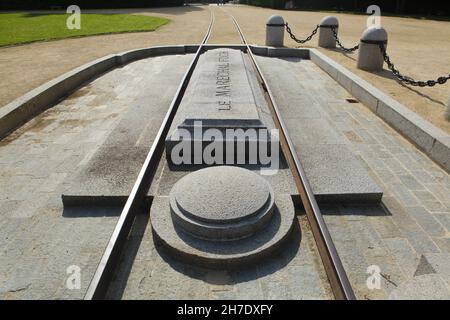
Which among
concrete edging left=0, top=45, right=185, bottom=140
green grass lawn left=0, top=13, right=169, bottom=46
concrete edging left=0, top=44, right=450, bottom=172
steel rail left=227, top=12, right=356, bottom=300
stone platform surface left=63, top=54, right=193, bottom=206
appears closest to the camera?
steel rail left=227, top=12, right=356, bottom=300

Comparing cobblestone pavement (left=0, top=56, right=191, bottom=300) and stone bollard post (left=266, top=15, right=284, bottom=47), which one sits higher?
stone bollard post (left=266, top=15, right=284, bottom=47)

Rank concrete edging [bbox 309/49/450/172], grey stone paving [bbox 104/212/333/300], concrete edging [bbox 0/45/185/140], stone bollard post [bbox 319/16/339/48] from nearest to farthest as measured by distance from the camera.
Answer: grey stone paving [bbox 104/212/333/300]
concrete edging [bbox 309/49/450/172]
concrete edging [bbox 0/45/185/140]
stone bollard post [bbox 319/16/339/48]

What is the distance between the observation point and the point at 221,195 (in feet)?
12.4

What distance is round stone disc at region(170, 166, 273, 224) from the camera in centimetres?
362

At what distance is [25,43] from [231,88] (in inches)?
530

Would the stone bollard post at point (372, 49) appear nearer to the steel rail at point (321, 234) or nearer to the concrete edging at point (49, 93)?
the steel rail at point (321, 234)

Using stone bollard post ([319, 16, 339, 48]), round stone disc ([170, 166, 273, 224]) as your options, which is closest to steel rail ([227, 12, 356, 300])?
round stone disc ([170, 166, 273, 224])

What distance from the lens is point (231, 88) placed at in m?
6.97

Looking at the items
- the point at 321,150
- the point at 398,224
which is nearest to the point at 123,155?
the point at 321,150

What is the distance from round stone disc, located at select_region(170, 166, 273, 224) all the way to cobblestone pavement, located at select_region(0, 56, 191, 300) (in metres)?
0.97

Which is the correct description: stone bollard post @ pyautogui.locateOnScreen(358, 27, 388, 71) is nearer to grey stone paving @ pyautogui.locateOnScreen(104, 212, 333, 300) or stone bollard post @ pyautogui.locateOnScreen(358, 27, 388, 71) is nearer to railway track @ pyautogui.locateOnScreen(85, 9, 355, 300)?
railway track @ pyautogui.locateOnScreen(85, 9, 355, 300)

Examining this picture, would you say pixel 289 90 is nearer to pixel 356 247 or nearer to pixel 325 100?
pixel 325 100

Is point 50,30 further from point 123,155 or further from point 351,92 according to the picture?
point 123,155

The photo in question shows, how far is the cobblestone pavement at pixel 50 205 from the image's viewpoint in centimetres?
337
